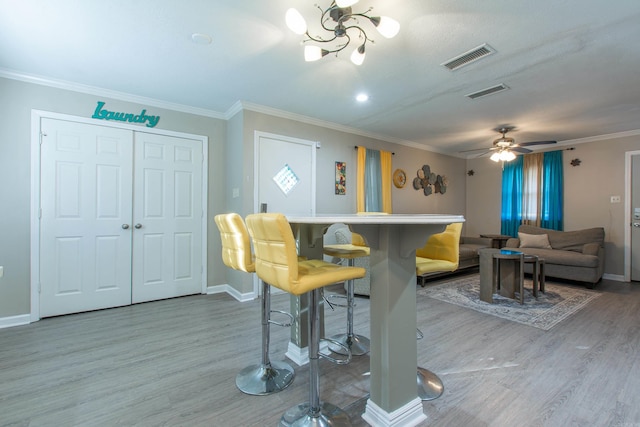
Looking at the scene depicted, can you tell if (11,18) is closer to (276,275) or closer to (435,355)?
(276,275)

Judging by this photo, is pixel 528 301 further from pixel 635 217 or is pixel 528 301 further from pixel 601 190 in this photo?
pixel 601 190

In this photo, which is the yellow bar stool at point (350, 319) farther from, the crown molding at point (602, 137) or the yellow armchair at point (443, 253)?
the crown molding at point (602, 137)

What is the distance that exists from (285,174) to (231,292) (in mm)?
1815

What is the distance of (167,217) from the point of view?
3.79 metres

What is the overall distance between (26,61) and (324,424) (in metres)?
3.92

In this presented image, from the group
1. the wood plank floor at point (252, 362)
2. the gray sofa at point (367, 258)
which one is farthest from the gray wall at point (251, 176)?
the wood plank floor at point (252, 362)

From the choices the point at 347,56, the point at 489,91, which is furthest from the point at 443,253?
the point at 489,91

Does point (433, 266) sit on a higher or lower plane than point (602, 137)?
lower

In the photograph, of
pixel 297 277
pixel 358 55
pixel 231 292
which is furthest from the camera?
pixel 231 292

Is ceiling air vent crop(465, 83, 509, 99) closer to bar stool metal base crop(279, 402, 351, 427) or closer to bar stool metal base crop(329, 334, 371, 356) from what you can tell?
bar stool metal base crop(329, 334, 371, 356)

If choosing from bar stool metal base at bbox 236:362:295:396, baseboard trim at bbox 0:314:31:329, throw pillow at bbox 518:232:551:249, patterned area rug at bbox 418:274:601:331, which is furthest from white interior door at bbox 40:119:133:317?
throw pillow at bbox 518:232:551:249

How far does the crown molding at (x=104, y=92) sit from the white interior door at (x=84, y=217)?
1.25 ft

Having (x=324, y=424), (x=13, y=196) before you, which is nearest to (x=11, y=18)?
(x=13, y=196)

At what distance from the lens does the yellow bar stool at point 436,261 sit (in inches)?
72.0
